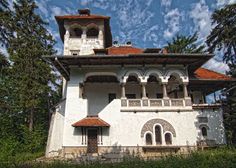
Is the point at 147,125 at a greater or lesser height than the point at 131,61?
lesser

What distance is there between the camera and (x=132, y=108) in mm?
19938

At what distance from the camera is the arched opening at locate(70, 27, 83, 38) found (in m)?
27.8

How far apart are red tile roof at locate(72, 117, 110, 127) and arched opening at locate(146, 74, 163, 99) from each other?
5687 mm

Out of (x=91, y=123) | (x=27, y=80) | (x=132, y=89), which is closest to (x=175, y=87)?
(x=132, y=89)

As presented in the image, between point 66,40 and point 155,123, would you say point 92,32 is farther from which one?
point 155,123

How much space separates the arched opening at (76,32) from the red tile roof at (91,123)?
11.7 m

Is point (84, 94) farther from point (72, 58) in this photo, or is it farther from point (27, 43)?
point (27, 43)

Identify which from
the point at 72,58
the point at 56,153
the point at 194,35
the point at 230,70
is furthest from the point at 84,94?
the point at 194,35

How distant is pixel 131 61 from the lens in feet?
68.0

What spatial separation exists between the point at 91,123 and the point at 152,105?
507 cm

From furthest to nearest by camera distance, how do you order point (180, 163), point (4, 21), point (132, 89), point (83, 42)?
1. point (83, 42)
2. point (132, 89)
3. point (4, 21)
4. point (180, 163)

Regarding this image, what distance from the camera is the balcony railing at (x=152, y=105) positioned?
19984 millimetres

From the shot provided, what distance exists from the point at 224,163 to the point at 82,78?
13.3 meters

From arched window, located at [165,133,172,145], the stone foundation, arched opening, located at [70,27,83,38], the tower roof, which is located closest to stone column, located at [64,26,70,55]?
arched opening, located at [70,27,83,38]
